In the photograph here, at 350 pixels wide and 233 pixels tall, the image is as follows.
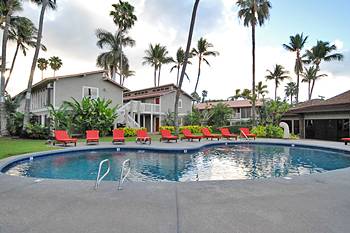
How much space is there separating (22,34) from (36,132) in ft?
41.9

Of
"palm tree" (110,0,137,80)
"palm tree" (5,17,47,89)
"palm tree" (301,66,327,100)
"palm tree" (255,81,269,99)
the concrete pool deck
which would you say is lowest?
the concrete pool deck

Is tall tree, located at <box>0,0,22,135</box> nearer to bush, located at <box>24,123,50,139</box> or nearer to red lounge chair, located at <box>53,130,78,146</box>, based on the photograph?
bush, located at <box>24,123,50,139</box>

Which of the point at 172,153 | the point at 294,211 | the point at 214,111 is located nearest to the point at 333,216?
the point at 294,211

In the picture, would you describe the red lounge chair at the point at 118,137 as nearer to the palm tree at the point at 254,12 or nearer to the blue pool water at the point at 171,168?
the blue pool water at the point at 171,168

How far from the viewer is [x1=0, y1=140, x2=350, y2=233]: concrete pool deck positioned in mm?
3539

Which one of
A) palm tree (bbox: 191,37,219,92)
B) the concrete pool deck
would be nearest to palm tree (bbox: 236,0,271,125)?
palm tree (bbox: 191,37,219,92)

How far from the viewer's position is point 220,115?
107ft

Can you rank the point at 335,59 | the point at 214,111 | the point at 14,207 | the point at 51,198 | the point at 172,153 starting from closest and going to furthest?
1. the point at 14,207
2. the point at 51,198
3. the point at 172,153
4. the point at 214,111
5. the point at 335,59

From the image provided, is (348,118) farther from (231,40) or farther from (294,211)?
(294,211)

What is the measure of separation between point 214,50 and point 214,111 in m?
12.1

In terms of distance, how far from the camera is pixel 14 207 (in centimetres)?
432

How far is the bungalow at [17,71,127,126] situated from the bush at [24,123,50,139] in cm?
353

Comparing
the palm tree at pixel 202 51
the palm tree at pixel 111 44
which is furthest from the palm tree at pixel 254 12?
the palm tree at pixel 111 44

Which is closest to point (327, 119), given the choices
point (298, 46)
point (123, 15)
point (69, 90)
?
point (298, 46)
